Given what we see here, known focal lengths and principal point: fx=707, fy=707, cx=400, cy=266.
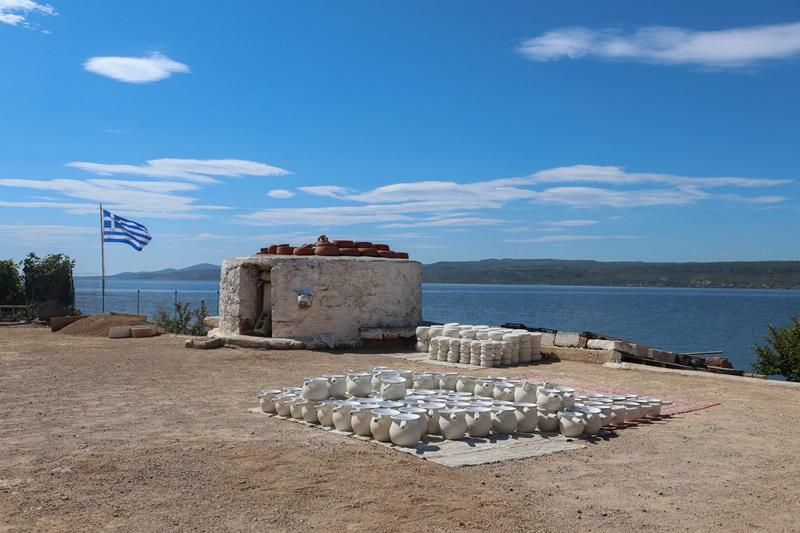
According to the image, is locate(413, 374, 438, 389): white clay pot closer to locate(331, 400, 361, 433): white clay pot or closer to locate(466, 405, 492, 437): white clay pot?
locate(331, 400, 361, 433): white clay pot

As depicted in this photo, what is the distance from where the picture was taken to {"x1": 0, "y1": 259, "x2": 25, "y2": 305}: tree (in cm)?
2575

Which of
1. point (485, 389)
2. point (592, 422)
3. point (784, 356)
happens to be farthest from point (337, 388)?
point (784, 356)

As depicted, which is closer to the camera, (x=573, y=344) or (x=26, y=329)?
(x=573, y=344)

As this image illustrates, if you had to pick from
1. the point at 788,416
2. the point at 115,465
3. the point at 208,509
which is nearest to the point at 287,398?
the point at 115,465

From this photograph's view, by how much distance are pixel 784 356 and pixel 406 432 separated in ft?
40.0

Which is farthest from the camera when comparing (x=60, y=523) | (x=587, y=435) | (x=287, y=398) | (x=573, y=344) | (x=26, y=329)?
(x=26, y=329)

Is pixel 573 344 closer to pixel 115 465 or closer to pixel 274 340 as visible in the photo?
pixel 274 340

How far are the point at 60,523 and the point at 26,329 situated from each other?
17.9m

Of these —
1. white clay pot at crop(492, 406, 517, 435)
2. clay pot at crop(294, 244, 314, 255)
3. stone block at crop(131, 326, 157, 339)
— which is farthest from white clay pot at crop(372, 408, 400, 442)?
stone block at crop(131, 326, 157, 339)

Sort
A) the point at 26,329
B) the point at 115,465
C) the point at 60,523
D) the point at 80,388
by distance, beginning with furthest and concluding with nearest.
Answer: the point at 26,329 → the point at 80,388 → the point at 115,465 → the point at 60,523

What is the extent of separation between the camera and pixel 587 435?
24.5 ft

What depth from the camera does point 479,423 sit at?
7.21 metres

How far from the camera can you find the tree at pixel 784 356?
15.4 m

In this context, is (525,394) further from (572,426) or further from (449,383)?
(449,383)
